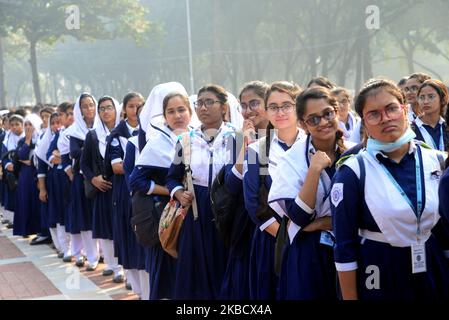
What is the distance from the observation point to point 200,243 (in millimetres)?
4156

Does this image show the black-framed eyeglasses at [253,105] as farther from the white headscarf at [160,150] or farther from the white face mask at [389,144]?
the white face mask at [389,144]

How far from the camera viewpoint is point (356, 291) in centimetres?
262

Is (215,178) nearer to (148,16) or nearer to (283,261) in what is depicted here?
(283,261)

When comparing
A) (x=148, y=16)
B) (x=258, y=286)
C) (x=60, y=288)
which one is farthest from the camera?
(x=148, y=16)

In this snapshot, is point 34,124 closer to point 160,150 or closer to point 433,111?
point 160,150

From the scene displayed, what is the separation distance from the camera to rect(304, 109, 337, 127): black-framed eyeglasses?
9.98 feet

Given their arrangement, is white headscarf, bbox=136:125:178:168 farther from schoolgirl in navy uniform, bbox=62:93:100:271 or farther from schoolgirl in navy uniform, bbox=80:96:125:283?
schoolgirl in navy uniform, bbox=62:93:100:271

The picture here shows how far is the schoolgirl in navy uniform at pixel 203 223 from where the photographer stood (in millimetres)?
4121

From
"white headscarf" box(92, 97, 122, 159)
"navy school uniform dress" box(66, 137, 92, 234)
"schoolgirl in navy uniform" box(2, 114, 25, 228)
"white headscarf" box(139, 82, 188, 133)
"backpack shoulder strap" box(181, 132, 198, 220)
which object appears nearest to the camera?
"backpack shoulder strap" box(181, 132, 198, 220)

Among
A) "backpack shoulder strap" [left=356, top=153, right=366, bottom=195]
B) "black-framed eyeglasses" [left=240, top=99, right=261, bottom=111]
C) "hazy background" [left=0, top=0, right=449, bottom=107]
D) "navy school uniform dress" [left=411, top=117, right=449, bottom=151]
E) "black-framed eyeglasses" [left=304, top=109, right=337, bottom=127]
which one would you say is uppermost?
"hazy background" [left=0, top=0, right=449, bottom=107]

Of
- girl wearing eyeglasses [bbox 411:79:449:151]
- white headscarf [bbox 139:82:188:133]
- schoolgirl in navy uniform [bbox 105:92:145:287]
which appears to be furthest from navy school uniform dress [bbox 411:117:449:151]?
schoolgirl in navy uniform [bbox 105:92:145:287]

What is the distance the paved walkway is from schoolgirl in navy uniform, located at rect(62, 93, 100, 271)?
196mm
